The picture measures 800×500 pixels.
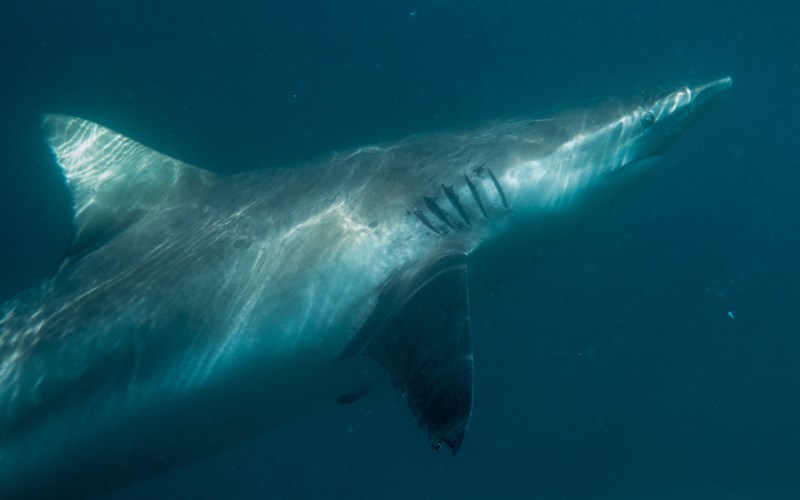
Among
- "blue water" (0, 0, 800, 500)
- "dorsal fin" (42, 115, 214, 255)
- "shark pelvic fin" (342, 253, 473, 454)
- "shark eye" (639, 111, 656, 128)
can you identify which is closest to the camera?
"shark pelvic fin" (342, 253, 473, 454)

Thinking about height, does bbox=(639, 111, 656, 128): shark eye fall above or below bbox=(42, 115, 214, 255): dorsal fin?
below

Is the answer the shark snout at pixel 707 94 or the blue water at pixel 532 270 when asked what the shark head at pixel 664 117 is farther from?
the blue water at pixel 532 270

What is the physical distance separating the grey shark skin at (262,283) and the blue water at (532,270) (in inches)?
298

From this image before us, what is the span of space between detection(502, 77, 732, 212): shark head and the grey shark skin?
3cm

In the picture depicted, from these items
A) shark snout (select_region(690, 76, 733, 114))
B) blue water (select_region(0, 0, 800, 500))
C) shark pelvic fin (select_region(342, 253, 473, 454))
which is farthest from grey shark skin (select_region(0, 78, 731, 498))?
blue water (select_region(0, 0, 800, 500))

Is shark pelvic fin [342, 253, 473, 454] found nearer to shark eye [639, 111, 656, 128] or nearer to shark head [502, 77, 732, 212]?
shark head [502, 77, 732, 212]

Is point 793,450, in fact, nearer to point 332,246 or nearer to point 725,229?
point 725,229

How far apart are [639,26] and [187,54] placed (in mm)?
16463

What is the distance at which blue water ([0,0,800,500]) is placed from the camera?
15.8 meters

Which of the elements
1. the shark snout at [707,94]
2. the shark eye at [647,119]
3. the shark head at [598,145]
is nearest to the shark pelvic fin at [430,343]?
A: the shark head at [598,145]

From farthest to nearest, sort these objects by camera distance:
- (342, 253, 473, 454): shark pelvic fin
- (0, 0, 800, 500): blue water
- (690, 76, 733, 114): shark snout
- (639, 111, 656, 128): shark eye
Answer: (0, 0, 800, 500): blue water, (690, 76, 733, 114): shark snout, (639, 111, 656, 128): shark eye, (342, 253, 473, 454): shark pelvic fin

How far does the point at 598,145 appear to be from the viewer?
25.0 ft

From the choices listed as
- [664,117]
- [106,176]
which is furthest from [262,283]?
[664,117]

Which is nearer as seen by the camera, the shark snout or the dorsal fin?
the dorsal fin
